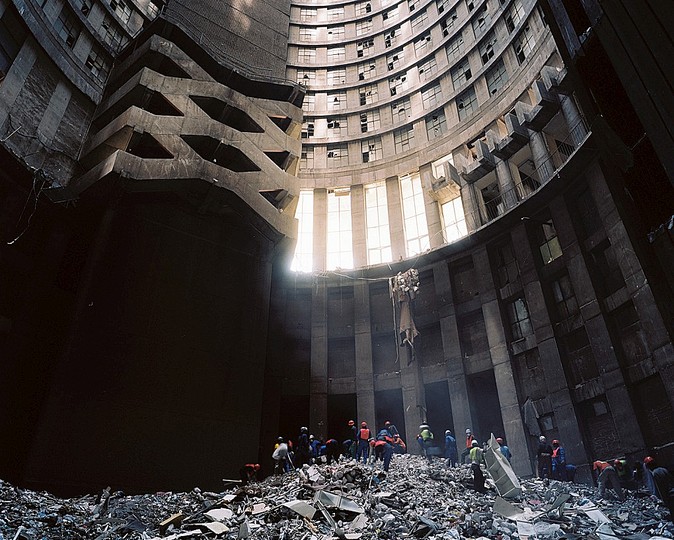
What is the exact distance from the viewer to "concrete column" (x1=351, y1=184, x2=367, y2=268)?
30.4 m

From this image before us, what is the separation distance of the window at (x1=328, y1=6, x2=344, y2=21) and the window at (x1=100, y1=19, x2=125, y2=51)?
21.9 m

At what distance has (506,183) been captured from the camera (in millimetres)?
25188

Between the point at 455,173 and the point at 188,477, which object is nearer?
the point at 188,477

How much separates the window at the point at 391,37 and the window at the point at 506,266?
77.3 ft

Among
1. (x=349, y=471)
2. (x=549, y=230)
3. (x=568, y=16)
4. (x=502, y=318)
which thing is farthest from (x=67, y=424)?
(x=549, y=230)

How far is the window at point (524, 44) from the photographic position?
27.1 m

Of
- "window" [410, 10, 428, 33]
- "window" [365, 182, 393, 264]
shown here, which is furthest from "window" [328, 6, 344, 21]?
"window" [365, 182, 393, 264]

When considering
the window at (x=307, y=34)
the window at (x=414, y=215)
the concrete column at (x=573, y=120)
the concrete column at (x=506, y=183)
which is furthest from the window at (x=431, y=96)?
the window at (x=307, y=34)

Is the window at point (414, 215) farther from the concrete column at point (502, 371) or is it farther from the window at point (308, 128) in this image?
the window at point (308, 128)

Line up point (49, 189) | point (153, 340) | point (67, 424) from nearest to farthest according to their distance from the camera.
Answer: point (67, 424)
point (153, 340)
point (49, 189)

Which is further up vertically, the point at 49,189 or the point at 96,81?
the point at 96,81

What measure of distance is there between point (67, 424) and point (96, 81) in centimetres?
1914

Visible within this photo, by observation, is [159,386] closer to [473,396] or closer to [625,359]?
[473,396]

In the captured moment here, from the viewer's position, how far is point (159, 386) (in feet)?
57.3
